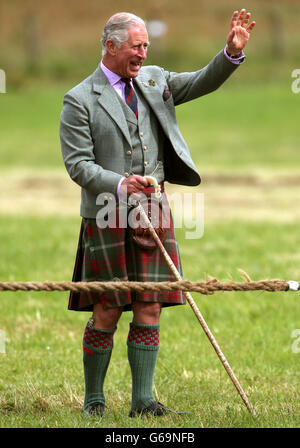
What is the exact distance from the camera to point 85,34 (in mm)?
33781

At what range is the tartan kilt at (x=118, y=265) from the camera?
4.42 m

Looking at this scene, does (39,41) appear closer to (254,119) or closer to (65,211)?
(254,119)

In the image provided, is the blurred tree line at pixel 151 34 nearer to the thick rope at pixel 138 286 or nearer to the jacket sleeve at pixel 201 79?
the jacket sleeve at pixel 201 79

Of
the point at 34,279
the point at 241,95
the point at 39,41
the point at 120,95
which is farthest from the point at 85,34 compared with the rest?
the point at 120,95

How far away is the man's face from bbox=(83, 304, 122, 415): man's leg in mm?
1160

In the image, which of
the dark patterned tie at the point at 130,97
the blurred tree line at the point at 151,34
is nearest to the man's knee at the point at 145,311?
the dark patterned tie at the point at 130,97

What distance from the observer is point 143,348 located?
450 centimetres

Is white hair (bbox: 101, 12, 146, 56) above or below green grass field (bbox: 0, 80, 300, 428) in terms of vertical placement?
above

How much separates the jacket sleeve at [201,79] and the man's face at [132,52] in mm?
334

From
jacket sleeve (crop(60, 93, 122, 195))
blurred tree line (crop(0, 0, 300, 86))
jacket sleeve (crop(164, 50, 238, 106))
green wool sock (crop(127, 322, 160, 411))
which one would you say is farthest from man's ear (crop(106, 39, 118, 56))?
blurred tree line (crop(0, 0, 300, 86))

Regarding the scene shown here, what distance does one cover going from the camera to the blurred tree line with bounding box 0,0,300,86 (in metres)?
29.8

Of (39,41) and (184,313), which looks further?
(39,41)

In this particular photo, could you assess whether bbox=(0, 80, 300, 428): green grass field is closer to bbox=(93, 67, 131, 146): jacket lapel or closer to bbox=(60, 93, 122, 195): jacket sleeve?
bbox=(60, 93, 122, 195): jacket sleeve
